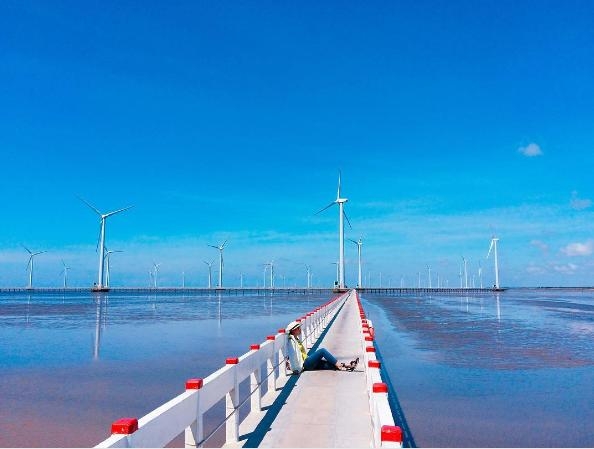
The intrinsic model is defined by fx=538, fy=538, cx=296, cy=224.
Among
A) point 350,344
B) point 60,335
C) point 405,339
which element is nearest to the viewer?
point 350,344

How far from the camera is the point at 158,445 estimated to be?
5.50 metres

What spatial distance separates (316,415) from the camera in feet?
31.1

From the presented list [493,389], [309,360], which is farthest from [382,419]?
[493,389]

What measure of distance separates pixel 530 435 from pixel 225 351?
1509 cm

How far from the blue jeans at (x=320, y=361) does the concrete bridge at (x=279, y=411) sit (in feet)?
0.60

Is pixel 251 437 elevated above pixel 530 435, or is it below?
above

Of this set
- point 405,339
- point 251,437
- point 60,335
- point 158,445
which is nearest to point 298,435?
point 251,437

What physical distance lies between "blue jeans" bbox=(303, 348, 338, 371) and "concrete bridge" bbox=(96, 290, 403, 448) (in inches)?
7.2

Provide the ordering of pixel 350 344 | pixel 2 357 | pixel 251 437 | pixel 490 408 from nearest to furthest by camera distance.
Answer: pixel 251 437, pixel 490 408, pixel 350 344, pixel 2 357

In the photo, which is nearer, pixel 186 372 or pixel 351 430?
pixel 351 430

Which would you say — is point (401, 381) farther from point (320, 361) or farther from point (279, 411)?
point (279, 411)

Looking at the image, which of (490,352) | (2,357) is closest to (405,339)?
(490,352)

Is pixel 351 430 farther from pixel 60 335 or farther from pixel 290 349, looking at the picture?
pixel 60 335

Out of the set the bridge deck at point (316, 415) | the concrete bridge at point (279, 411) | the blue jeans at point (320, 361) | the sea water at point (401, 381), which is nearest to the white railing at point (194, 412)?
the concrete bridge at point (279, 411)
